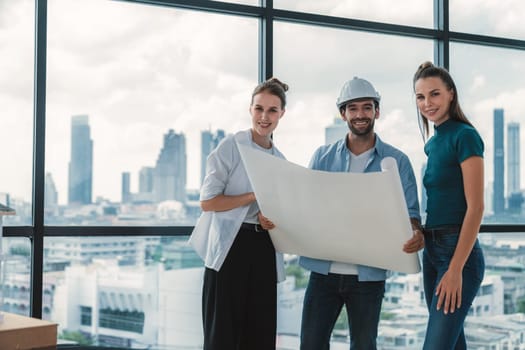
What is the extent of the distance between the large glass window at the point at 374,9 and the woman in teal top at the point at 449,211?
106cm

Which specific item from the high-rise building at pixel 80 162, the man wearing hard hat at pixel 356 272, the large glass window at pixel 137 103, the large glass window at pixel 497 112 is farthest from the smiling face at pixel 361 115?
the large glass window at pixel 497 112

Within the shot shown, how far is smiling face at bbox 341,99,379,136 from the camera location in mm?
2297

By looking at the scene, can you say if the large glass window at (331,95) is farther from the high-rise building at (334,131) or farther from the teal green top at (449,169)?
the teal green top at (449,169)

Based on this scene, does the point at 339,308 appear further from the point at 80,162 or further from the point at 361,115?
the point at 80,162

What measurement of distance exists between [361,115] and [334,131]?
2.97 ft

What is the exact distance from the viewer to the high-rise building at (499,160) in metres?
3.54

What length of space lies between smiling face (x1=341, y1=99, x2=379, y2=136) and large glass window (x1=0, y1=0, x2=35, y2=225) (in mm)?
1262

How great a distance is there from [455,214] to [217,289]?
824 millimetres

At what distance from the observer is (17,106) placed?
2.68 m

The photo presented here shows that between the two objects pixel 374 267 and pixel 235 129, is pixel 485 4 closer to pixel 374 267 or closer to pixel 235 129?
pixel 235 129

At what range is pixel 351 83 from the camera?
231cm

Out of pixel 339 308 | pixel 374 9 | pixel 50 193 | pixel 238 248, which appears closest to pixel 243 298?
pixel 238 248

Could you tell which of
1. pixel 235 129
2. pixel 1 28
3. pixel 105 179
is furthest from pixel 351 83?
pixel 1 28

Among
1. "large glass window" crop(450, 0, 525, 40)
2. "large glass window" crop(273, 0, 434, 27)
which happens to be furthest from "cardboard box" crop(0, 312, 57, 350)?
"large glass window" crop(450, 0, 525, 40)
